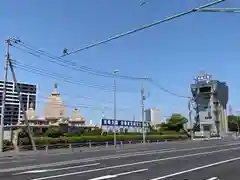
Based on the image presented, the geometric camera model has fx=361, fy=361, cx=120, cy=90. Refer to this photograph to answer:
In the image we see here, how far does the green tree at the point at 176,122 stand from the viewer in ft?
405

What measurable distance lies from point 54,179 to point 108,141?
45.4 m

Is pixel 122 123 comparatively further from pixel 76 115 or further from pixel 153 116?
pixel 153 116

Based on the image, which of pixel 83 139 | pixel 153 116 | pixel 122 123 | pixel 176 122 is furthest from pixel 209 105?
pixel 83 139

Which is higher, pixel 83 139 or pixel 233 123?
pixel 233 123

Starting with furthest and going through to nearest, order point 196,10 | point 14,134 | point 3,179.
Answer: point 14,134 < point 3,179 < point 196,10

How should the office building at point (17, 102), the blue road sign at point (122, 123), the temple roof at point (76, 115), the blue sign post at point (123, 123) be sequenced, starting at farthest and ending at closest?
the temple roof at point (76, 115) < the office building at point (17, 102) < the blue sign post at point (123, 123) < the blue road sign at point (122, 123)

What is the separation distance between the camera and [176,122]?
422ft

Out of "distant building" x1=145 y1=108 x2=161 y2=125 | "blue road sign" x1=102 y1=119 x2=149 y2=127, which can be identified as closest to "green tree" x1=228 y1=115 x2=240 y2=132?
"distant building" x1=145 y1=108 x2=161 y2=125

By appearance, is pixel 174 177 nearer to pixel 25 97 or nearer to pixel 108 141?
pixel 108 141

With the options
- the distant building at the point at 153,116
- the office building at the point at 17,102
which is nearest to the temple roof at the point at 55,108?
the office building at the point at 17,102

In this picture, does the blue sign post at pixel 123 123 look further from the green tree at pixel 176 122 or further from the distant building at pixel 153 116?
the distant building at pixel 153 116

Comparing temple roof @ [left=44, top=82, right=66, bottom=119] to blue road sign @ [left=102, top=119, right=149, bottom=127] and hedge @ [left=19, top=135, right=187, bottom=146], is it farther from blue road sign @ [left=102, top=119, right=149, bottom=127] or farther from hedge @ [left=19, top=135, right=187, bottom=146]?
hedge @ [left=19, top=135, right=187, bottom=146]

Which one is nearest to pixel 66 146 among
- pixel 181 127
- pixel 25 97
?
pixel 25 97

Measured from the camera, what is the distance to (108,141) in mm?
59094
